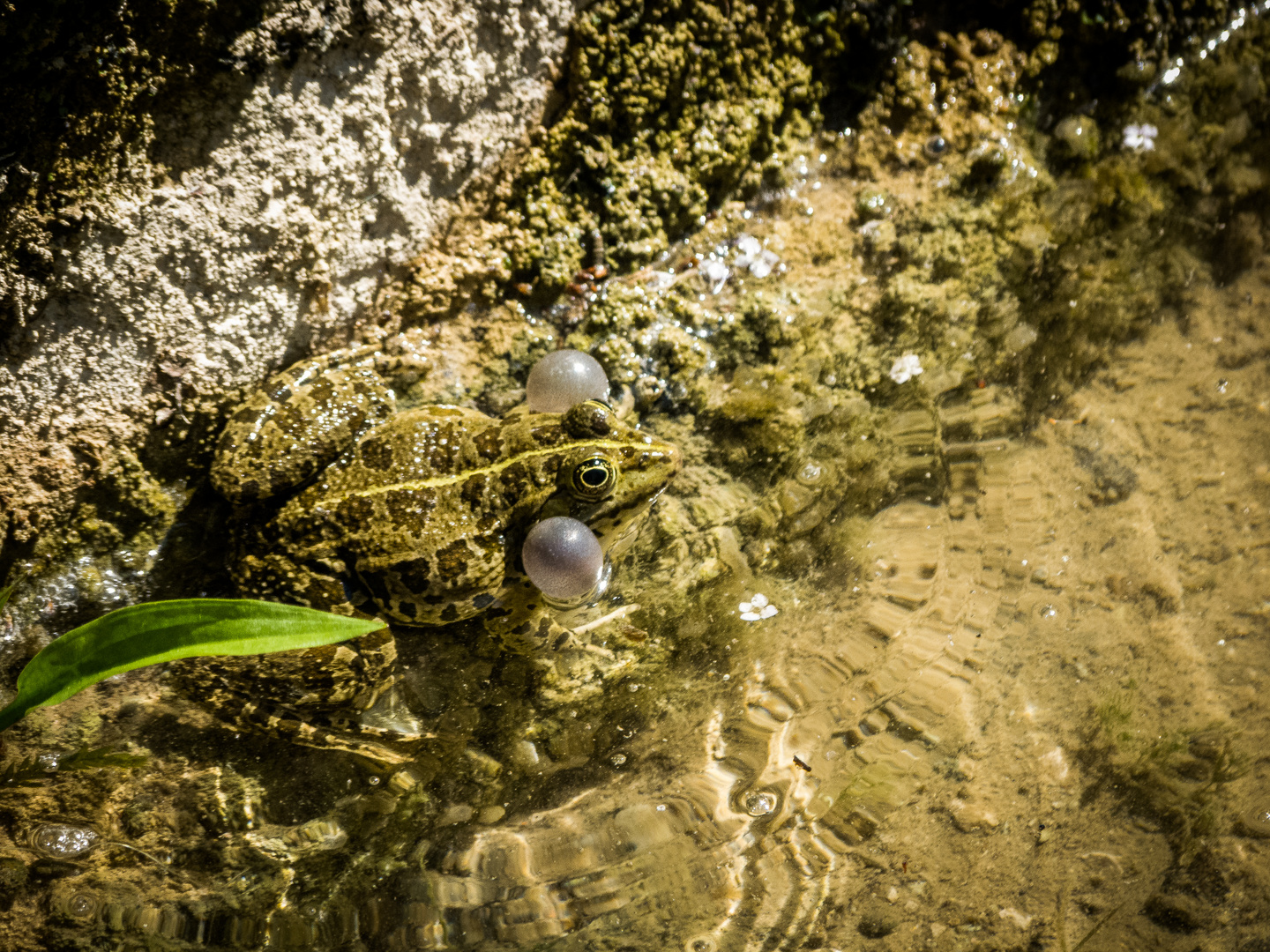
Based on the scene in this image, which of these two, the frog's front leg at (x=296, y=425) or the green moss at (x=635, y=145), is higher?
the green moss at (x=635, y=145)

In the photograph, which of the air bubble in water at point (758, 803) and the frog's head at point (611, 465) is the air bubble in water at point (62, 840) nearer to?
the frog's head at point (611, 465)

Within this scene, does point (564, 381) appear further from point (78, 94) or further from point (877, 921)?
point (877, 921)

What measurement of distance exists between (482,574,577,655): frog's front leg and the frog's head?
0.41 meters

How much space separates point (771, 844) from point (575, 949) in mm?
911

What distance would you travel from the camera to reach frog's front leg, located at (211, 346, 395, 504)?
2.98 meters

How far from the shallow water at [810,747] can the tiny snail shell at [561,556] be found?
0.52m

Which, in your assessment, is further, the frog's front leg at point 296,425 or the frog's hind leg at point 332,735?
the frog's front leg at point 296,425

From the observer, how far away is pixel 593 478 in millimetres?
2996

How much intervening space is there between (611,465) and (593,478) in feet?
0.31

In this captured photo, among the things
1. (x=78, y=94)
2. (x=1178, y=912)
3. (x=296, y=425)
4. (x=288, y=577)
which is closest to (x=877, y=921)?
(x=1178, y=912)

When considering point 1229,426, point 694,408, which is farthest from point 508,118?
point 1229,426

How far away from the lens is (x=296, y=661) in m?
2.81

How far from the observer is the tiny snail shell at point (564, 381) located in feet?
10.6

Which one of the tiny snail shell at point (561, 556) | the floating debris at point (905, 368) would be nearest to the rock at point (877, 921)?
the tiny snail shell at point (561, 556)
